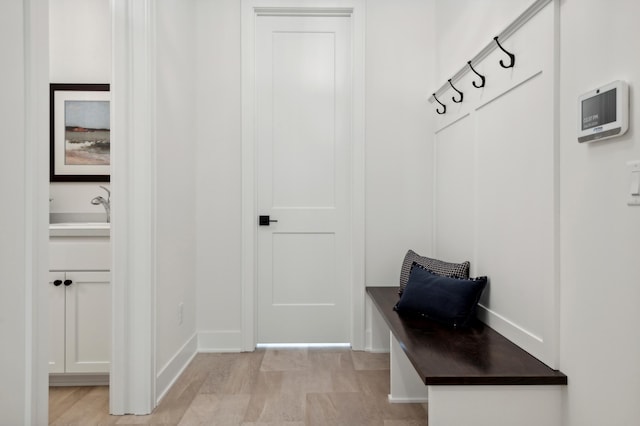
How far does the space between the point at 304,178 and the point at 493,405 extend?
195 centimetres

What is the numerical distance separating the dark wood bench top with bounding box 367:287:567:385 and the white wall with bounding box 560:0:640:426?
0.44 ft

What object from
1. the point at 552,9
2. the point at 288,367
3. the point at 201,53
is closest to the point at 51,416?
the point at 288,367

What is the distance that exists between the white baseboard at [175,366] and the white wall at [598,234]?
1869 mm

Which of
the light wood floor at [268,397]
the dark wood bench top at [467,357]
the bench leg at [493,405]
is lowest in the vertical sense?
the light wood floor at [268,397]

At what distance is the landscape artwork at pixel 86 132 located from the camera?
2.67 metres

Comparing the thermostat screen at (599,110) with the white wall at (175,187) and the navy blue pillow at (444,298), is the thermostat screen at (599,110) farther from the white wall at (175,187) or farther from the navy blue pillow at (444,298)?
the white wall at (175,187)

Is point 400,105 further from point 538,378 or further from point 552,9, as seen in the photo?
point 538,378

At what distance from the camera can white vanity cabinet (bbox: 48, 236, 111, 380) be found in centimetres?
224

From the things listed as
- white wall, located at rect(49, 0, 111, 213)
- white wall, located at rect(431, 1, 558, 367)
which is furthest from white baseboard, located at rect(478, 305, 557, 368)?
white wall, located at rect(49, 0, 111, 213)

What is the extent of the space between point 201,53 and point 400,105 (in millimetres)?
1452

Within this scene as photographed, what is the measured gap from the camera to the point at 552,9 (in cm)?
148

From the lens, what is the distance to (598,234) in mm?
1279

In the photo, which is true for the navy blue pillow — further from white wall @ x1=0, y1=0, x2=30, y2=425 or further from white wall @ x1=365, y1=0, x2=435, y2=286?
white wall @ x1=0, y1=0, x2=30, y2=425

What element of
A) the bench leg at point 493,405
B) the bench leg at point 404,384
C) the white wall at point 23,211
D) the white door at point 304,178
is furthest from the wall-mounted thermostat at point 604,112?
the white door at point 304,178
